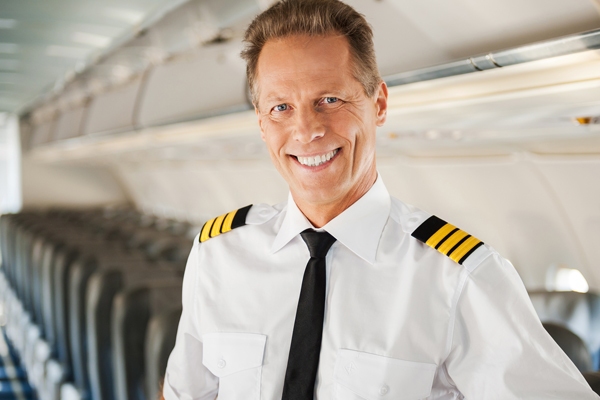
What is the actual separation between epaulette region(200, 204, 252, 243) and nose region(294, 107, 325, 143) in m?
0.47

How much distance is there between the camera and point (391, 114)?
2.65 m

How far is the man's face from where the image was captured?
1476 millimetres

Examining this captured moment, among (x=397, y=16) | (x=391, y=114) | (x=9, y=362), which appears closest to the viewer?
(x=397, y=16)

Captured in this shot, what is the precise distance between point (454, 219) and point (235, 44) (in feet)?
7.65

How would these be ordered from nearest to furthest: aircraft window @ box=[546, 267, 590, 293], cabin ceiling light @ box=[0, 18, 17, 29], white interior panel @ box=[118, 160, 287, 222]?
cabin ceiling light @ box=[0, 18, 17, 29], aircraft window @ box=[546, 267, 590, 293], white interior panel @ box=[118, 160, 287, 222]

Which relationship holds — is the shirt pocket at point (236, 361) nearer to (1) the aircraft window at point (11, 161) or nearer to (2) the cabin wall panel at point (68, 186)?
(1) the aircraft window at point (11, 161)

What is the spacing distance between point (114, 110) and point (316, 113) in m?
5.63

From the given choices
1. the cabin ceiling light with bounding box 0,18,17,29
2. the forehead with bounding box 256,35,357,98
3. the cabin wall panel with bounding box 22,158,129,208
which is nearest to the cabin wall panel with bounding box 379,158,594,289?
the forehead with bounding box 256,35,357,98

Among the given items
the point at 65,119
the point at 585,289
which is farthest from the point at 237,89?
the point at 65,119

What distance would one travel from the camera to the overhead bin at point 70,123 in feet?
28.5

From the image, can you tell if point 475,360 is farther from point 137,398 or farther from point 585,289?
point 585,289

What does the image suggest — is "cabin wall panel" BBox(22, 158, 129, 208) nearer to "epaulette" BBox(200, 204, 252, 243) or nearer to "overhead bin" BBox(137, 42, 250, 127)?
"overhead bin" BBox(137, 42, 250, 127)

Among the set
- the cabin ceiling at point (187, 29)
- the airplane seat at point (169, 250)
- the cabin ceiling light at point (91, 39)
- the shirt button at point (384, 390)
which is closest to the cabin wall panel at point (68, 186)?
the cabin ceiling at point (187, 29)

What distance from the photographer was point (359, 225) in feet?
5.28
